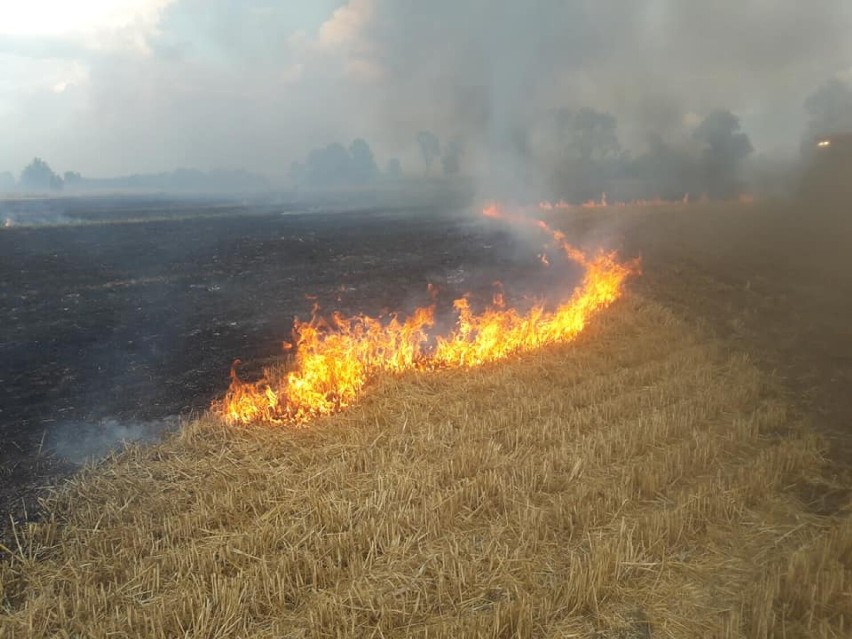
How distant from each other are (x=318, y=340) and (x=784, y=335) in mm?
9816

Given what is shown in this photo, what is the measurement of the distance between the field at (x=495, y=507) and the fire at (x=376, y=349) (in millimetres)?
471

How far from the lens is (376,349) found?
1034cm

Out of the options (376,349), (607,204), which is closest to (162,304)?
(376,349)

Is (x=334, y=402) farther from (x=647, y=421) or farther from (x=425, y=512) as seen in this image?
(x=647, y=421)

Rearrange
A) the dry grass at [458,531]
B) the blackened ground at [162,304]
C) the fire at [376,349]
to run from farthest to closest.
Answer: the fire at [376,349] → the blackened ground at [162,304] → the dry grass at [458,531]

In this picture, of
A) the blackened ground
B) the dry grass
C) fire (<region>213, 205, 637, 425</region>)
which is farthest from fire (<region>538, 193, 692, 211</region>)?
the dry grass

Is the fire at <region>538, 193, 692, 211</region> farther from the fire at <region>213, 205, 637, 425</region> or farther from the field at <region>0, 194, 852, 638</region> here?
the field at <region>0, 194, 852, 638</region>

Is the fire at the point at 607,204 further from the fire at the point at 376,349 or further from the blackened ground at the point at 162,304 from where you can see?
the fire at the point at 376,349

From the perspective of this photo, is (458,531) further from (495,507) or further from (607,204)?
(607,204)

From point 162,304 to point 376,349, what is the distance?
8884 millimetres

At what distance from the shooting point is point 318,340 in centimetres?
1185

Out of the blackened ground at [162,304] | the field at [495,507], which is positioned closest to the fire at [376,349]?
the field at [495,507]

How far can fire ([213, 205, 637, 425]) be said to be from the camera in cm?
845

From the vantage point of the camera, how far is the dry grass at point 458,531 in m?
4.48
